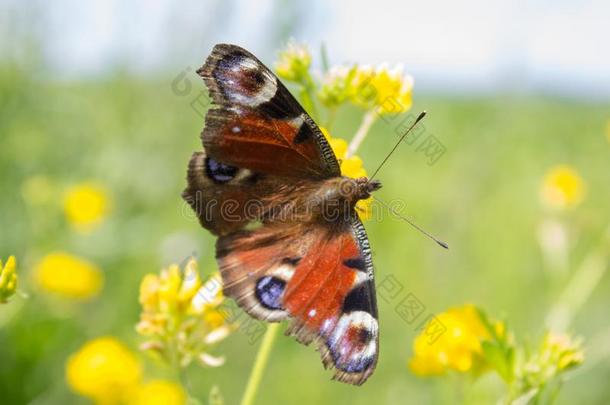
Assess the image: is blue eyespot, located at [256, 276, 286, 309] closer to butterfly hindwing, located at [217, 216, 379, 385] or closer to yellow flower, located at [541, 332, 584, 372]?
butterfly hindwing, located at [217, 216, 379, 385]

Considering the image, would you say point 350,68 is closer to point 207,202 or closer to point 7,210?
point 207,202

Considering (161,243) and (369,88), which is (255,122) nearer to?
(369,88)

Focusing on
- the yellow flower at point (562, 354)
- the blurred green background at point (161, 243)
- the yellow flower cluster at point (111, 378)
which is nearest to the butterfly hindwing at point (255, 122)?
the yellow flower at point (562, 354)

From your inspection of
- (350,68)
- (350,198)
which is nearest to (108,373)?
(350,198)

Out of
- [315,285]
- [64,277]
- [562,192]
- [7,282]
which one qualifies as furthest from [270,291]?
[562,192]

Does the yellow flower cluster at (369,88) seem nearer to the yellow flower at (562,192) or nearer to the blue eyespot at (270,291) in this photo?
the blue eyespot at (270,291)
